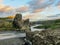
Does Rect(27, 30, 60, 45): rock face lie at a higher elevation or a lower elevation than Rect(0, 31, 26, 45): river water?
higher

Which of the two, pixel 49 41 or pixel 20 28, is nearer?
pixel 49 41

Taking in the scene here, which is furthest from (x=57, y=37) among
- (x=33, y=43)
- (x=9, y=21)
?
(x=9, y=21)

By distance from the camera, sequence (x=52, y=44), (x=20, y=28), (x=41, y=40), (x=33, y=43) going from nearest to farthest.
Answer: (x=52, y=44), (x=41, y=40), (x=33, y=43), (x=20, y=28)

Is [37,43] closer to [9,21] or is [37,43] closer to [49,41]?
[49,41]

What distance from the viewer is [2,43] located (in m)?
16.8

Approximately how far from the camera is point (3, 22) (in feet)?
63.4

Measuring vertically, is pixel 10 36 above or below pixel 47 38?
below

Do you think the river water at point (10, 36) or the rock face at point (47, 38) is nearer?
the rock face at point (47, 38)

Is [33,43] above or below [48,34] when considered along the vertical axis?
below

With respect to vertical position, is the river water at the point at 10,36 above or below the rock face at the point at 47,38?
below

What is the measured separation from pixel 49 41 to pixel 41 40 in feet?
2.94

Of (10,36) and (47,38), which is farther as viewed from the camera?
(10,36)

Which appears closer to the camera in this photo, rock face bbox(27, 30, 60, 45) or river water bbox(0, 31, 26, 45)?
rock face bbox(27, 30, 60, 45)

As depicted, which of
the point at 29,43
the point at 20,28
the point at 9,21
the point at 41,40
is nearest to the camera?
the point at 41,40
